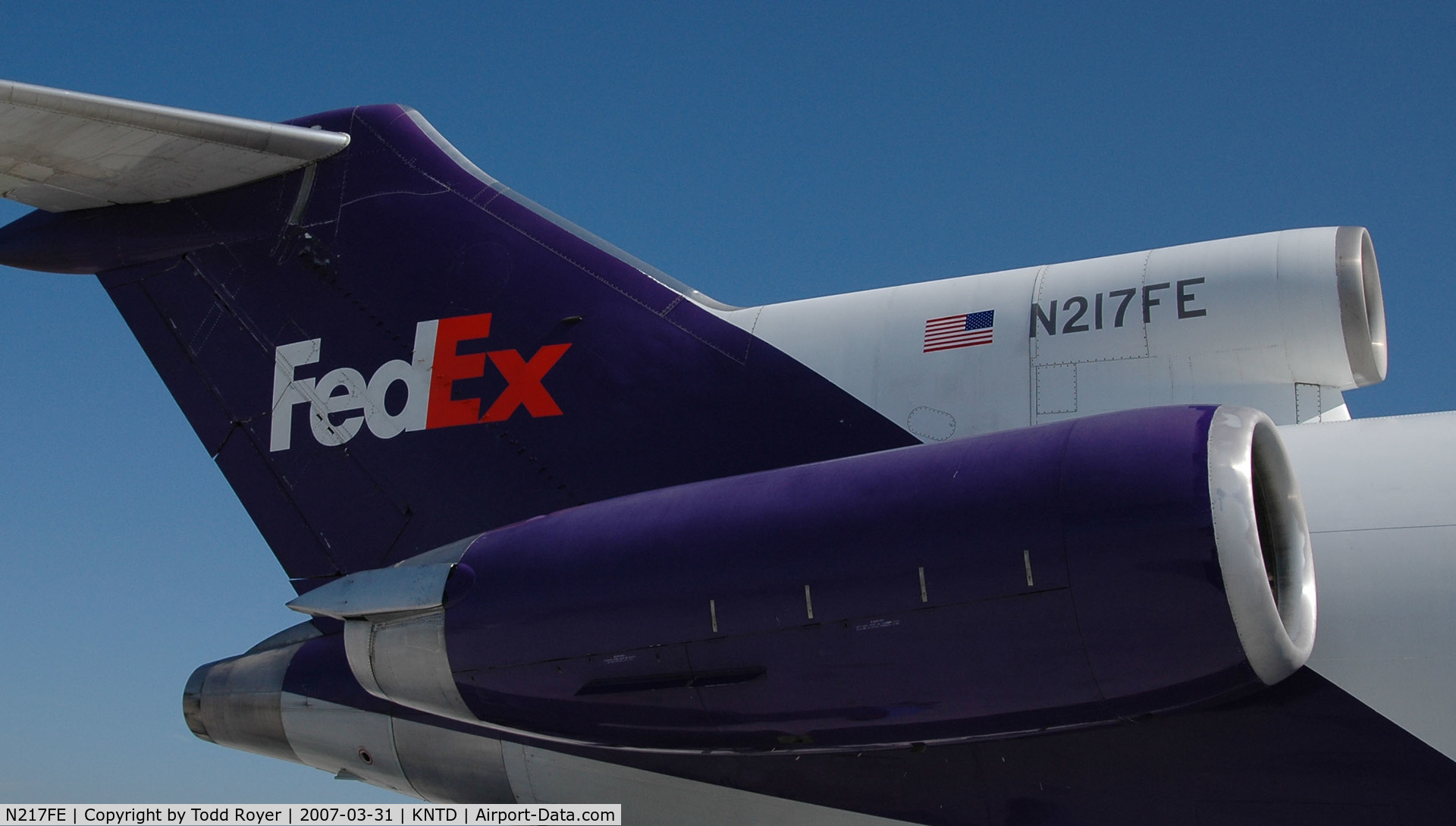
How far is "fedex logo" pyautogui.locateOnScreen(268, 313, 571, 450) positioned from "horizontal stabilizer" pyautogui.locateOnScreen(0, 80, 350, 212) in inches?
39.1

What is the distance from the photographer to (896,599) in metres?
4.18

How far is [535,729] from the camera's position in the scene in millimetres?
4910

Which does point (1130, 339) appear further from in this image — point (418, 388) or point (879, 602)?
point (418, 388)

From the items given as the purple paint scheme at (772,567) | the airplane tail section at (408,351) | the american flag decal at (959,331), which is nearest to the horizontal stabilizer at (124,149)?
the airplane tail section at (408,351)

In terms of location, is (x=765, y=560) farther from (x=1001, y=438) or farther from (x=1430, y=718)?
(x=1430, y=718)

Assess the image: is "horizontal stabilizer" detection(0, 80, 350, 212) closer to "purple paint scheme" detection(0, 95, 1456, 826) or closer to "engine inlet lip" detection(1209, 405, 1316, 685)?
"purple paint scheme" detection(0, 95, 1456, 826)

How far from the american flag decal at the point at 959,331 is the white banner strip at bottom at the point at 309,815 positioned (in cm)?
233

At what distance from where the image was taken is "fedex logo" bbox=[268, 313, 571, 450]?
Result: 20.6 feet

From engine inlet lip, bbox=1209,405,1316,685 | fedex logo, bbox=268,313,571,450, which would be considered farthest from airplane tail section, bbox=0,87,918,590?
engine inlet lip, bbox=1209,405,1316,685

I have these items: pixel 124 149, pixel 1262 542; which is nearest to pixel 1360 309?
pixel 1262 542

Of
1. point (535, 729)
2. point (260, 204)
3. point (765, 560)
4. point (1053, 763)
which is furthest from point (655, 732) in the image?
point (260, 204)

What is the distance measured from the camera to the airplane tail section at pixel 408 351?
5973mm

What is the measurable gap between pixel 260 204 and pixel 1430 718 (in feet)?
19.2

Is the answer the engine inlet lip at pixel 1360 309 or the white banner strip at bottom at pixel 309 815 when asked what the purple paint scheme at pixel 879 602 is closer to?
the white banner strip at bottom at pixel 309 815
